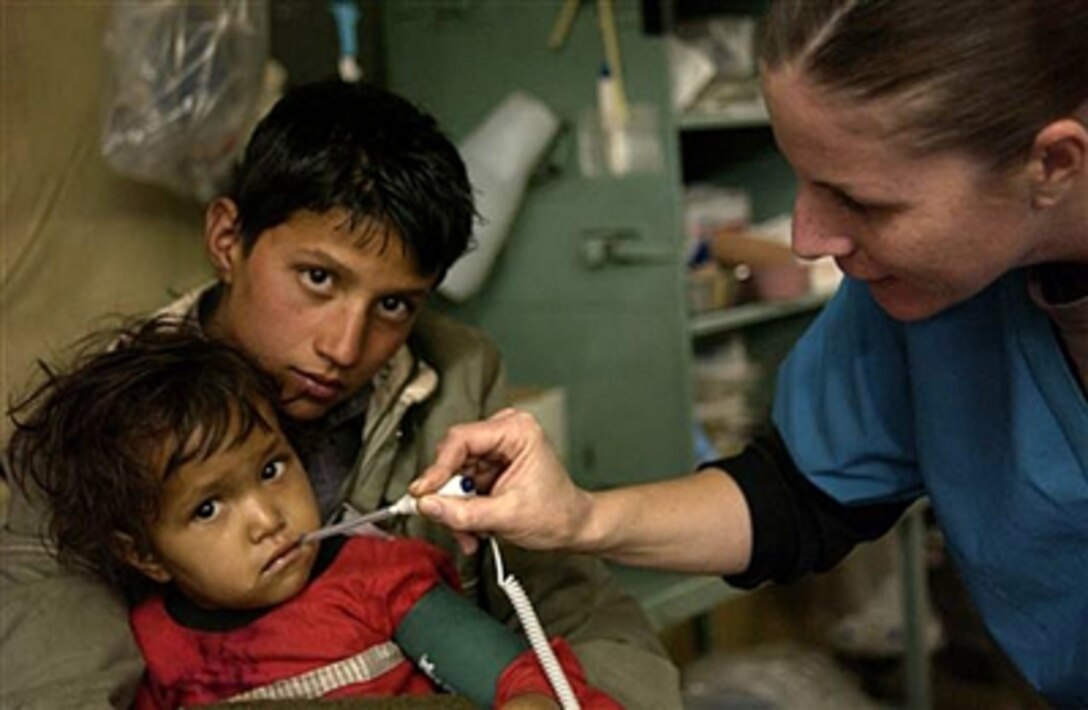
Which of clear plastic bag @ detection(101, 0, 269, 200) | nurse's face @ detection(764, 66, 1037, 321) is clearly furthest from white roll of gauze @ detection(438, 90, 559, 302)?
nurse's face @ detection(764, 66, 1037, 321)

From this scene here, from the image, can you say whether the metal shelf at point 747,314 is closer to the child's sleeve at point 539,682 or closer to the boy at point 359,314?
the boy at point 359,314

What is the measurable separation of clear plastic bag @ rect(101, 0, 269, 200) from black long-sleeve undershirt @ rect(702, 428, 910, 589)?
0.90 metres

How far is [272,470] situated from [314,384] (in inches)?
4.7

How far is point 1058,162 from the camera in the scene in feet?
3.01

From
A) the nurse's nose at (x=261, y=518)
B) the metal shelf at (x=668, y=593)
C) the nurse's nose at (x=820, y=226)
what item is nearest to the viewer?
the nurse's nose at (x=820, y=226)

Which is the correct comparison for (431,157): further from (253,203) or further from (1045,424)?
(1045,424)

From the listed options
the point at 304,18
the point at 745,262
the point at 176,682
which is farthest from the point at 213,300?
the point at 745,262

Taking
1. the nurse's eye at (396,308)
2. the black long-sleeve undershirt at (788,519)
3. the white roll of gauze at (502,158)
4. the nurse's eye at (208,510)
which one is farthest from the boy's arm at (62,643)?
the white roll of gauze at (502,158)

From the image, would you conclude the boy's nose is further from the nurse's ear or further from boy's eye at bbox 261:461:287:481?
the nurse's ear

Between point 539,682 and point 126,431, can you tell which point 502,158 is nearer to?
point 126,431

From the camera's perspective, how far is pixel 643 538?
1.27 m

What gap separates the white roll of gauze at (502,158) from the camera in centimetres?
235

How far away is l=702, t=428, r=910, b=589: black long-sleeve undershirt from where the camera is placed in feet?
4.38

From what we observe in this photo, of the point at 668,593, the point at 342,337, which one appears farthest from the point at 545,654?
the point at 668,593
